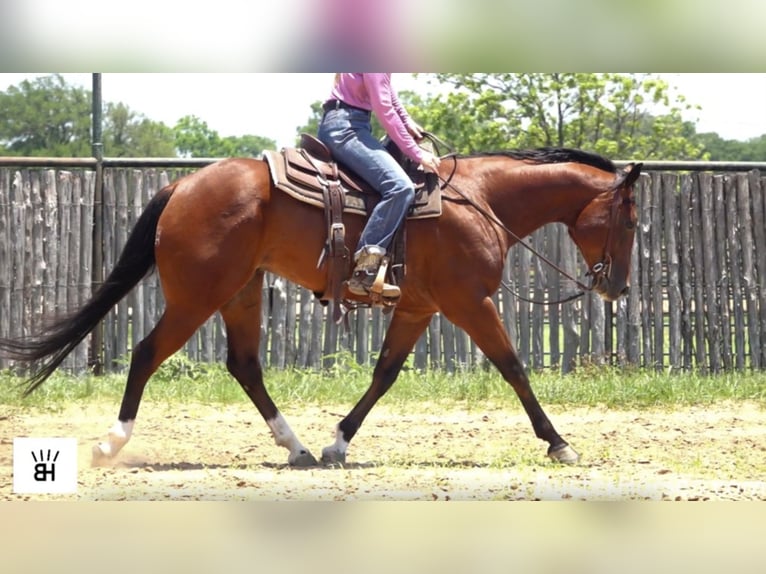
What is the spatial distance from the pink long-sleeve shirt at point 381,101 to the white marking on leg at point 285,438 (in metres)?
1.95

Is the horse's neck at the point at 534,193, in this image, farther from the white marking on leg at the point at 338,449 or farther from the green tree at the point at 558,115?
the green tree at the point at 558,115

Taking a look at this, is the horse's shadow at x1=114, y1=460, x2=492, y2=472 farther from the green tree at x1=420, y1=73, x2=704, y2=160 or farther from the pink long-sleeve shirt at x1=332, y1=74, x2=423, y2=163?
the green tree at x1=420, y1=73, x2=704, y2=160

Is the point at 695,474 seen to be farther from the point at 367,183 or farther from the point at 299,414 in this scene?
the point at 299,414

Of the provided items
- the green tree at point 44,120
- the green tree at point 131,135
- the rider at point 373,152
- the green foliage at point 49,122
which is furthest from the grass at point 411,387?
the green tree at point 131,135

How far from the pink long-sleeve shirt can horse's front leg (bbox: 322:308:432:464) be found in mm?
1149

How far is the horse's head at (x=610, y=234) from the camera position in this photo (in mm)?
7659

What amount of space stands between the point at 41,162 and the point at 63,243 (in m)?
0.83

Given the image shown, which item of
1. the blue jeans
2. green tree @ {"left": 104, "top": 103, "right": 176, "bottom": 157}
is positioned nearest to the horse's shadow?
the blue jeans

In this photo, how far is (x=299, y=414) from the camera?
31.1ft

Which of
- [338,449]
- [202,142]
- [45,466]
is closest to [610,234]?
[338,449]

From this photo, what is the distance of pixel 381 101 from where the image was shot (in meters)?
7.00

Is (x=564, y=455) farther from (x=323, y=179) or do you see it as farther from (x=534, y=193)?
(x=323, y=179)

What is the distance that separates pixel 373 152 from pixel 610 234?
1775 mm
